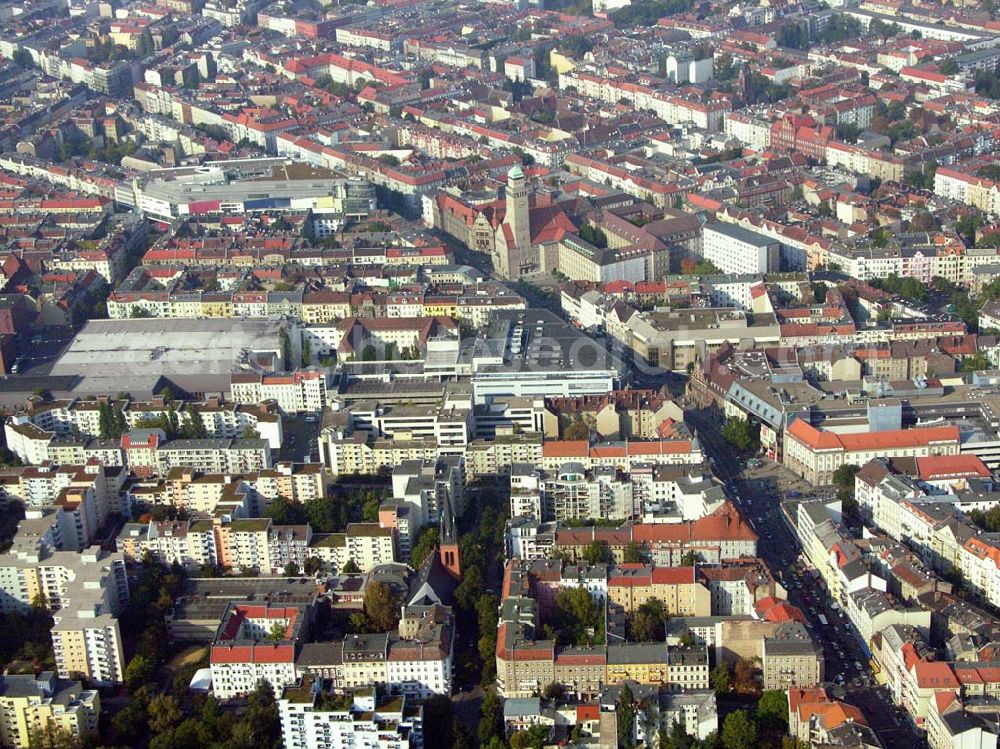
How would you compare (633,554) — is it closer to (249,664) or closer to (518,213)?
(249,664)

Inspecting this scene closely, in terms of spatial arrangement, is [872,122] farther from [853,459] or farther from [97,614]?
[97,614]

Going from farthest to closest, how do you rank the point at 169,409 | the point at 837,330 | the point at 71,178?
the point at 71,178 < the point at 837,330 < the point at 169,409

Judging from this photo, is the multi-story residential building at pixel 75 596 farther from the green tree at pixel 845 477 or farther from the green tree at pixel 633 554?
the green tree at pixel 845 477

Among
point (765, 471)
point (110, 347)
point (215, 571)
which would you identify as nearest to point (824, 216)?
point (765, 471)

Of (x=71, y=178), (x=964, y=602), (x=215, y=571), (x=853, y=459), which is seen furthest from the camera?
(x=71, y=178)

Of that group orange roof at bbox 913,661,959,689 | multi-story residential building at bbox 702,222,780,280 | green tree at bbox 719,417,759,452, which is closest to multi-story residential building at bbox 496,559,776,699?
orange roof at bbox 913,661,959,689

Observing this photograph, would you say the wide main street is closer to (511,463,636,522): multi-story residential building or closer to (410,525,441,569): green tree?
(511,463,636,522): multi-story residential building

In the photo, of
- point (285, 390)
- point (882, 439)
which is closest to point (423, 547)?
point (285, 390)

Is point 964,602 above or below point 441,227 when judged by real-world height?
above
